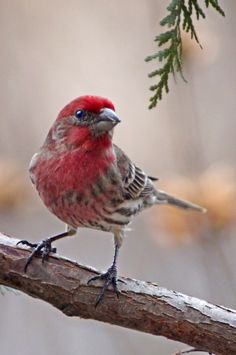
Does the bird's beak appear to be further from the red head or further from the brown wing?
the brown wing

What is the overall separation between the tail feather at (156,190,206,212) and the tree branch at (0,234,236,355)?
111 cm

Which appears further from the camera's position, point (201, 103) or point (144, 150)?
point (144, 150)

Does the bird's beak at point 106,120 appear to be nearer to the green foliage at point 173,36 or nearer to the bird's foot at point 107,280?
the bird's foot at point 107,280

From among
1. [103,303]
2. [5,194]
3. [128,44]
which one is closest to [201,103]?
[128,44]

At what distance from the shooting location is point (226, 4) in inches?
253

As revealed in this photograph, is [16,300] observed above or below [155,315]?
below

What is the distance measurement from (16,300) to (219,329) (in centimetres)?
432

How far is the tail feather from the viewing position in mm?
4156

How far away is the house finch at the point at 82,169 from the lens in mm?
3566

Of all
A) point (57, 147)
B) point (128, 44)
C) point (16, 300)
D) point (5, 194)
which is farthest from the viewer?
point (128, 44)

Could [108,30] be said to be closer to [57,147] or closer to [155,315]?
[57,147]

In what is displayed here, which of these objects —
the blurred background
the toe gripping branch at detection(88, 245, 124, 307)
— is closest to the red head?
the toe gripping branch at detection(88, 245, 124, 307)

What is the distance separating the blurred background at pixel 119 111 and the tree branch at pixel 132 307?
1.62 meters

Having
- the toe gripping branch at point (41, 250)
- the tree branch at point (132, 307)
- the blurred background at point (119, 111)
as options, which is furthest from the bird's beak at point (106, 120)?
the blurred background at point (119, 111)
